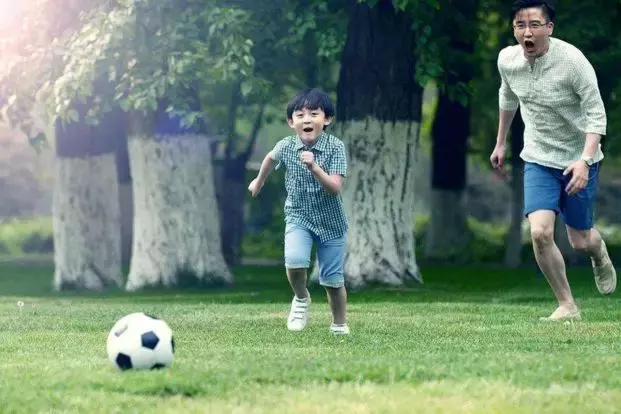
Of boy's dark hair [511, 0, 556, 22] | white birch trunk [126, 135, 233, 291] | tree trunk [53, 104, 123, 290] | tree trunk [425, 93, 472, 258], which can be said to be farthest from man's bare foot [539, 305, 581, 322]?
tree trunk [425, 93, 472, 258]

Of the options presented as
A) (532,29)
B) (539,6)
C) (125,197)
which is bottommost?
(125,197)

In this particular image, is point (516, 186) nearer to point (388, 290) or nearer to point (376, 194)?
point (376, 194)

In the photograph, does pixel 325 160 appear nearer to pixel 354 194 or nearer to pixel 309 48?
pixel 354 194

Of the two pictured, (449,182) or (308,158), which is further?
(449,182)

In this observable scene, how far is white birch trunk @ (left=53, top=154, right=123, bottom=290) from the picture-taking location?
21203 millimetres

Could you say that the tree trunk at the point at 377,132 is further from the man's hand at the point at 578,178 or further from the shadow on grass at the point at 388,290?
the man's hand at the point at 578,178

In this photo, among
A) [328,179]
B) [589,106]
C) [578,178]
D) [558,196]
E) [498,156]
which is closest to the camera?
[328,179]

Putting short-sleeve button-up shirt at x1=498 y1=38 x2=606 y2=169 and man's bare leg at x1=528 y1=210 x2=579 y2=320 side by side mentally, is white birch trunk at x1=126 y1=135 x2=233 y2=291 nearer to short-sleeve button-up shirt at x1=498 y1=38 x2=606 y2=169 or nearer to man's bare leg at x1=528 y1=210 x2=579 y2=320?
man's bare leg at x1=528 y1=210 x2=579 y2=320

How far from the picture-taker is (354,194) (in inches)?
731

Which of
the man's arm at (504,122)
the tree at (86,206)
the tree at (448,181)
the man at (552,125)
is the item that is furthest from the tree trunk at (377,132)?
the tree at (448,181)

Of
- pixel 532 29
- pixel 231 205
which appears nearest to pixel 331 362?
pixel 532 29

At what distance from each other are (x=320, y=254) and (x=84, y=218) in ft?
34.8

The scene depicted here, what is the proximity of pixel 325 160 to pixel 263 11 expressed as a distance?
857cm

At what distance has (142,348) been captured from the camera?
27.1ft
